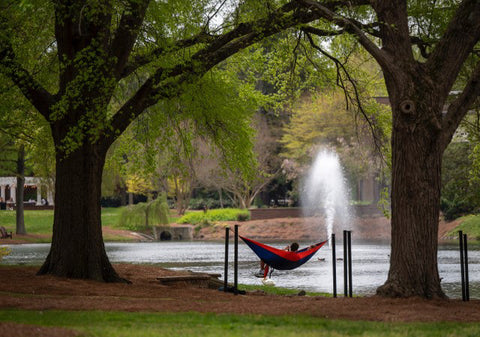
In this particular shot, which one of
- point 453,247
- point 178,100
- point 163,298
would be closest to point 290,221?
point 453,247

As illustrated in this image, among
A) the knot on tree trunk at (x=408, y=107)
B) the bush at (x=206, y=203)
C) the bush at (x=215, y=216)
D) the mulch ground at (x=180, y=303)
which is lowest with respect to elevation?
A: the mulch ground at (x=180, y=303)

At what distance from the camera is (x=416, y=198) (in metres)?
12.0

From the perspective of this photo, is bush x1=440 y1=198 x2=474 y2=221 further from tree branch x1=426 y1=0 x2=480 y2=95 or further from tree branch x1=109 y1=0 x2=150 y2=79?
tree branch x1=109 y1=0 x2=150 y2=79

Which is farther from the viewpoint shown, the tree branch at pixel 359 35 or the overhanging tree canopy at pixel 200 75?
the tree branch at pixel 359 35

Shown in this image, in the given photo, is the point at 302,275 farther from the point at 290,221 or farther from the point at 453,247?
the point at 290,221

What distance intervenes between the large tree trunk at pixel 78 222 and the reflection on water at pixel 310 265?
19.1 feet

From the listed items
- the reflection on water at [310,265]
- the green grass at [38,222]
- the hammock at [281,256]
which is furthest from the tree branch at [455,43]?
the green grass at [38,222]

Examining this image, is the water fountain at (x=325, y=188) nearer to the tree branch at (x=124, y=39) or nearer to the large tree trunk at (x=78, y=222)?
the tree branch at (x=124, y=39)

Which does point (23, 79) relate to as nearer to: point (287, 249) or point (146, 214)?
point (287, 249)

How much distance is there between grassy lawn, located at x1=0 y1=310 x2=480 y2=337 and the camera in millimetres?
7797

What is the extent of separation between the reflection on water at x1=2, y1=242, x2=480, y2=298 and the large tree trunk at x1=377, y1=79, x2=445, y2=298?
4.56 m

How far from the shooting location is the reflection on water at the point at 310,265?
18.6 m

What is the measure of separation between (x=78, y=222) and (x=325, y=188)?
38123mm

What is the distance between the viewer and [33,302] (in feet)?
33.2
